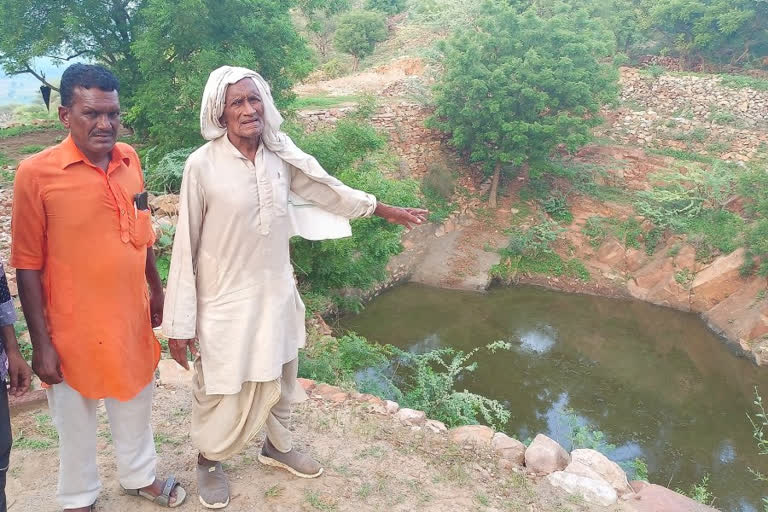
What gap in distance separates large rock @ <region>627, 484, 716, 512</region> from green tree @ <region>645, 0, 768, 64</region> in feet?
48.8

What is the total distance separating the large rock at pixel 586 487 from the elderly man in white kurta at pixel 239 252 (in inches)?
67.4

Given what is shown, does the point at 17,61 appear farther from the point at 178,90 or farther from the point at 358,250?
the point at 358,250

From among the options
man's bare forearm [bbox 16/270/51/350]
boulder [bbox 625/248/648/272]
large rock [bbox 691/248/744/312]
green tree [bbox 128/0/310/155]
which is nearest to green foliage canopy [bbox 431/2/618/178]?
boulder [bbox 625/248/648/272]

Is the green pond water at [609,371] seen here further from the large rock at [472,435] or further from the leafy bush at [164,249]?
the leafy bush at [164,249]

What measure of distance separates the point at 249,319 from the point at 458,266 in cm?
916

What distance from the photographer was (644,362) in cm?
874

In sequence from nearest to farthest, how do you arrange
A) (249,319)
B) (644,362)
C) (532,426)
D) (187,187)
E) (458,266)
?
(187,187) → (249,319) → (532,426) → (644,362) → (458,266)

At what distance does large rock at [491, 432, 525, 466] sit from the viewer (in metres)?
3.08

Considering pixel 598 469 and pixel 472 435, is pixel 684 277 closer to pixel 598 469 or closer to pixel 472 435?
pixel 598 469

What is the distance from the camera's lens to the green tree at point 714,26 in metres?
13.6

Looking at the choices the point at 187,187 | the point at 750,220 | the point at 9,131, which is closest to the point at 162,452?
the point at 187,187

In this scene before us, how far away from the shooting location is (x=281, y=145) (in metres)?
2.00

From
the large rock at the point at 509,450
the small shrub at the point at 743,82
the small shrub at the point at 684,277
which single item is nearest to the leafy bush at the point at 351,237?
the large rock at the point at 509,450


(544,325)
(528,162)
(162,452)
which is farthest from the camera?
(528,162)
